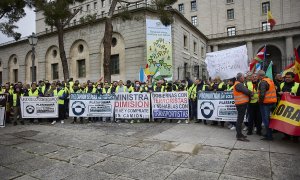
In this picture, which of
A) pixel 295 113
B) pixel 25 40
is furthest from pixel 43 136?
pixel 25 40

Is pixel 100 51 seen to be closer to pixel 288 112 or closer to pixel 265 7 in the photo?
pixel 288 112

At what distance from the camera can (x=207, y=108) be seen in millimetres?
8930

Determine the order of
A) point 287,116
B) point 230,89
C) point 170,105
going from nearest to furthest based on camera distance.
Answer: point 287,116 → point 230,89 → point 170,105

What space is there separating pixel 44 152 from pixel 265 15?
43767 millimetres

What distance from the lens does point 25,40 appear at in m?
33.7

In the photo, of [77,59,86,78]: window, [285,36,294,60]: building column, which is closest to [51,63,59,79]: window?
[77,59,86,78]: window

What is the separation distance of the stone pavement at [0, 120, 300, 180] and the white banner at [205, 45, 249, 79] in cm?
264

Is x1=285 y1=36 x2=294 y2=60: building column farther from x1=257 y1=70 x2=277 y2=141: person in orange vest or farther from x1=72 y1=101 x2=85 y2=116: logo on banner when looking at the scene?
x1=72 y1=101 x2=85 y2=116: logo on banner

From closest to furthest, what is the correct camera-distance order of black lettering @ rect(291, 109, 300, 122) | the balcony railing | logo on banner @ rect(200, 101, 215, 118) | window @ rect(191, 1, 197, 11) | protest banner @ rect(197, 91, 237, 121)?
black lettering @ rect(291, 109, 300, 122)
protest banner @ rect(197, 91, 237, 121)
logo on banner @ rect(200, 101, 215, 118)
the balcony railing
window @ rect(191, 1, 197, 11)

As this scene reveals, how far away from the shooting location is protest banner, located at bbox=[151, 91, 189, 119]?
9500 millimetres

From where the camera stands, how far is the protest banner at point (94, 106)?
10094 millimetres

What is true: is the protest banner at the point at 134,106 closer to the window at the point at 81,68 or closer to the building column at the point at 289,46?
the window at the point at 81,68

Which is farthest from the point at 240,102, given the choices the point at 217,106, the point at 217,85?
the point at 217,85

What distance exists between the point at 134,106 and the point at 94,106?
1813 mm
